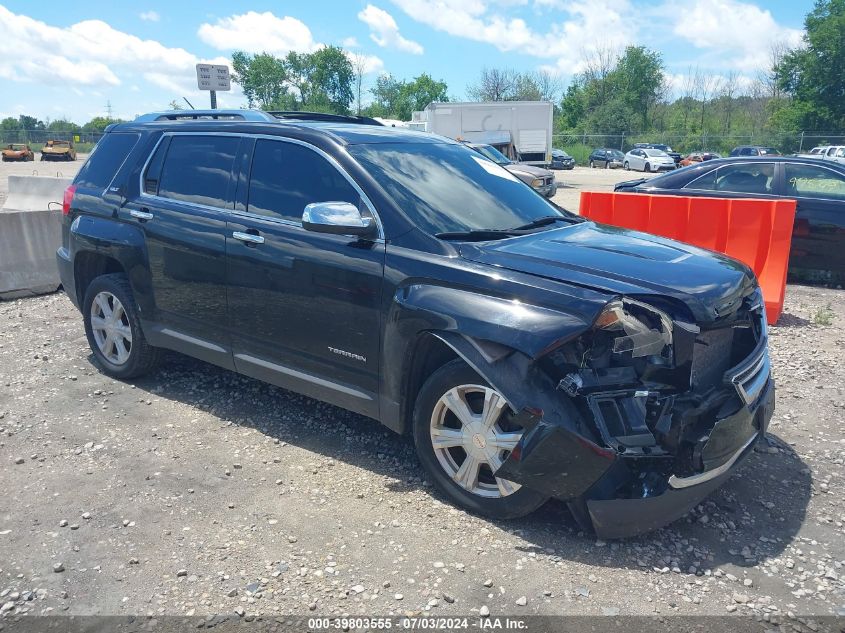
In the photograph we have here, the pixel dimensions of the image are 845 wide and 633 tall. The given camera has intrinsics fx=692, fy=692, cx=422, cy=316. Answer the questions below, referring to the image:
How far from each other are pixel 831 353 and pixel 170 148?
18.7 feet

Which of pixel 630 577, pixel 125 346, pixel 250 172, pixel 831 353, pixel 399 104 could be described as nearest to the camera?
pixel 630 577

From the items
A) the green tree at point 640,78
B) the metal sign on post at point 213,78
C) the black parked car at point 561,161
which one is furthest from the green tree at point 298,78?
the metal sign on post at point 213,78

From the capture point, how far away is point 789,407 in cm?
493

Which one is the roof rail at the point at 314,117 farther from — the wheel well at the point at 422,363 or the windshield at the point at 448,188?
the wheel well at the point at 422,363

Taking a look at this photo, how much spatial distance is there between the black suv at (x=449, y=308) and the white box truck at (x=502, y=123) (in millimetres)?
23954

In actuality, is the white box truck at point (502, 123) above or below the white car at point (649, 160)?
above

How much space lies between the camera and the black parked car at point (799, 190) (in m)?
8.24

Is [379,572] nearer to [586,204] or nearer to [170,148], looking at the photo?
[170,148]

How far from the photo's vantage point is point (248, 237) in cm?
430

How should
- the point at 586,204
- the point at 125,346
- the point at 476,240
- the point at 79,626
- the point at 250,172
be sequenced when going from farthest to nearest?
1. the point at 586,204
2. the point at 125,346
3. the point at 250,172
4. the point at 476,240
5. the point at 79,626

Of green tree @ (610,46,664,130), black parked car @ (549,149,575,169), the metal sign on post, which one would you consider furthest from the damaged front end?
green tree @ (610,46,664,130)

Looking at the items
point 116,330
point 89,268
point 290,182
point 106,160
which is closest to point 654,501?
point 290,182

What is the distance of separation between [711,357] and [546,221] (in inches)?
54.1

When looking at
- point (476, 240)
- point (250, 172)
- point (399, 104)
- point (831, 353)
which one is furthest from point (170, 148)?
point (399, 104)
